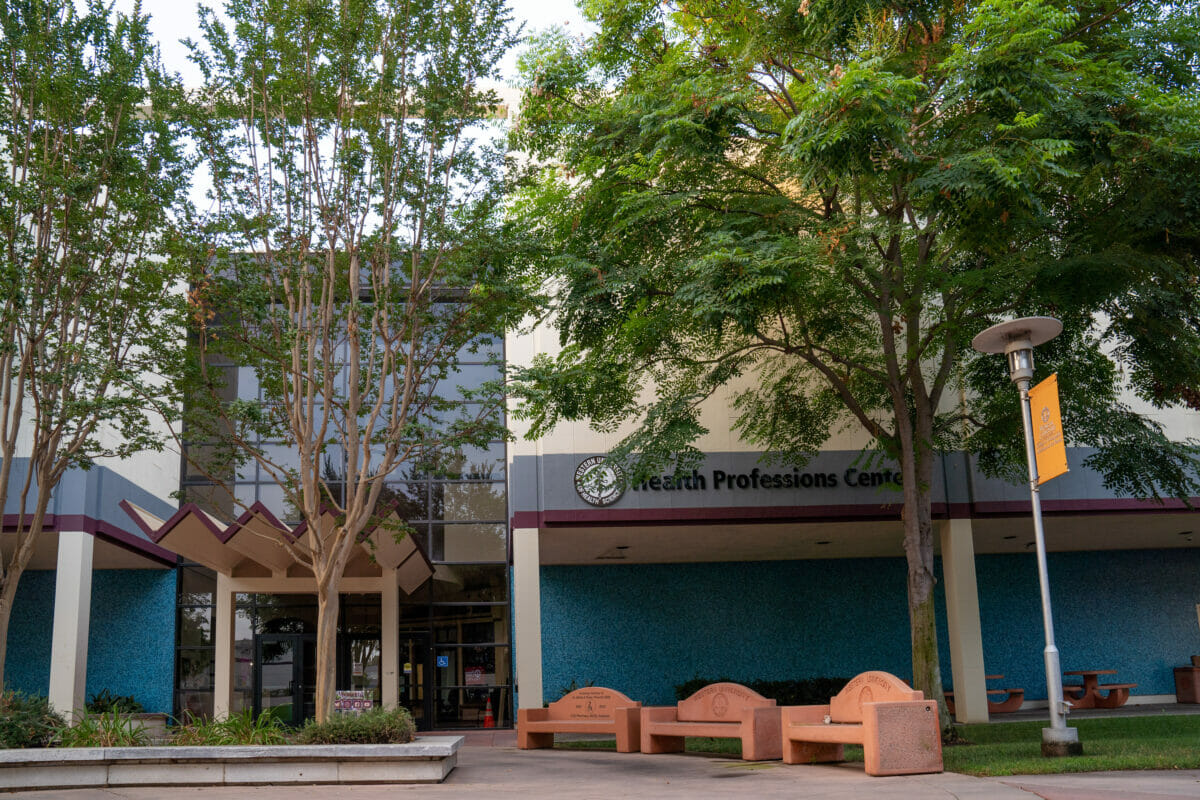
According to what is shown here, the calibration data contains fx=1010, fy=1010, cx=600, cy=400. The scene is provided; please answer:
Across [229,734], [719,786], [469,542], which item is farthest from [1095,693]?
[229,734]

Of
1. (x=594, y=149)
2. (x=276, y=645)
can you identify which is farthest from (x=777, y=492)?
(x=276, y=645)

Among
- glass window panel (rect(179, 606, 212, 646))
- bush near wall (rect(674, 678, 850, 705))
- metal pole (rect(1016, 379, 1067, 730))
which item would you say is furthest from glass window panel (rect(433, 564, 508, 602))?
metal pole (rect(1016, 379, 1067, 730))

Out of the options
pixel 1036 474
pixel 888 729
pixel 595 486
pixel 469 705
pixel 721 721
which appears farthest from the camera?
pixel 469 705

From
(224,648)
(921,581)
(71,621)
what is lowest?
(224,648)

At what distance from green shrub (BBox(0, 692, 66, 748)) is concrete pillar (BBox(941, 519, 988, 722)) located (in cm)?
1419

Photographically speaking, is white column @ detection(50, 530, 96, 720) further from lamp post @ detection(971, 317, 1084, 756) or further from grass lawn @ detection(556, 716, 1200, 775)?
lamp post @ detection(971, 317, 1084, 756)

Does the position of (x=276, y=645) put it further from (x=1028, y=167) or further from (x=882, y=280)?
(x=1028, y=167)

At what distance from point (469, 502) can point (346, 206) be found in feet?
37.9

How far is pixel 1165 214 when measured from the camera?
39.8ft

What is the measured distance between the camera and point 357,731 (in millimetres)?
10461

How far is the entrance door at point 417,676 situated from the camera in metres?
21.9

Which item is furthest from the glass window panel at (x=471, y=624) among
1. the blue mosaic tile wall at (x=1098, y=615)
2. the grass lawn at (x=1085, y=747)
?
the blue mosaic tile wall at (x=1098, y=615)

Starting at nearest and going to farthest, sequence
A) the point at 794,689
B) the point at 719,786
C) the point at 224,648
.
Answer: the point at 719,786 → the point at 224,648 → the point at 794,689

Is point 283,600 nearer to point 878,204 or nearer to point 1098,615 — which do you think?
point 878,204
